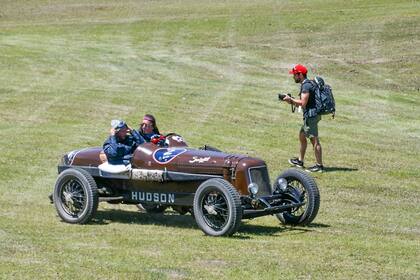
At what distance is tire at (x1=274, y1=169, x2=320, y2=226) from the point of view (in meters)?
14.2

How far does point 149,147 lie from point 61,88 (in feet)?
56.9

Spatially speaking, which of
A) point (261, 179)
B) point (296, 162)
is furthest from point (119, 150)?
point (296, 162)

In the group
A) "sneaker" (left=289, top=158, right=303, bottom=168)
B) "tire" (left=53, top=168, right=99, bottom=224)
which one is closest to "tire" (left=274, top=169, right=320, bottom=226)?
"tire" (left=53, top=168, right=99, bottom=224)

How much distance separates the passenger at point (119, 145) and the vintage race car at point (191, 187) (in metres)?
0.17

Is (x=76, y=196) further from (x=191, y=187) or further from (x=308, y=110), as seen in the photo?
(x=308, y=110)

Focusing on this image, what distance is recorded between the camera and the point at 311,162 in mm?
21734

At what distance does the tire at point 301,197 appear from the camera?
14.2 meters

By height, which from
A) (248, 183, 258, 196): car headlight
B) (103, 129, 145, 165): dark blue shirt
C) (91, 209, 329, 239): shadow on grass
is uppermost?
(103, 129, 145, 165): dark blue shirt

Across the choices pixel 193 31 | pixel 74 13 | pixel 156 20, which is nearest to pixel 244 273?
pixel 193 31

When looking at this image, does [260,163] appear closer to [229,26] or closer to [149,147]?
[149,147]

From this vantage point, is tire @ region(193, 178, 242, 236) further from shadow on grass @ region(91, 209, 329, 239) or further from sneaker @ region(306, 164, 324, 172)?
sneaker @ region(306, 164, 324, 172)

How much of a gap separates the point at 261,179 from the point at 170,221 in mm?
1901

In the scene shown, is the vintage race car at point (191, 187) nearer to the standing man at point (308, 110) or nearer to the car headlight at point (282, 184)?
the car headlight at point (282, 184)

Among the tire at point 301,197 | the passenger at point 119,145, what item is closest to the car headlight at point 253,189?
the tire at point 301,197
